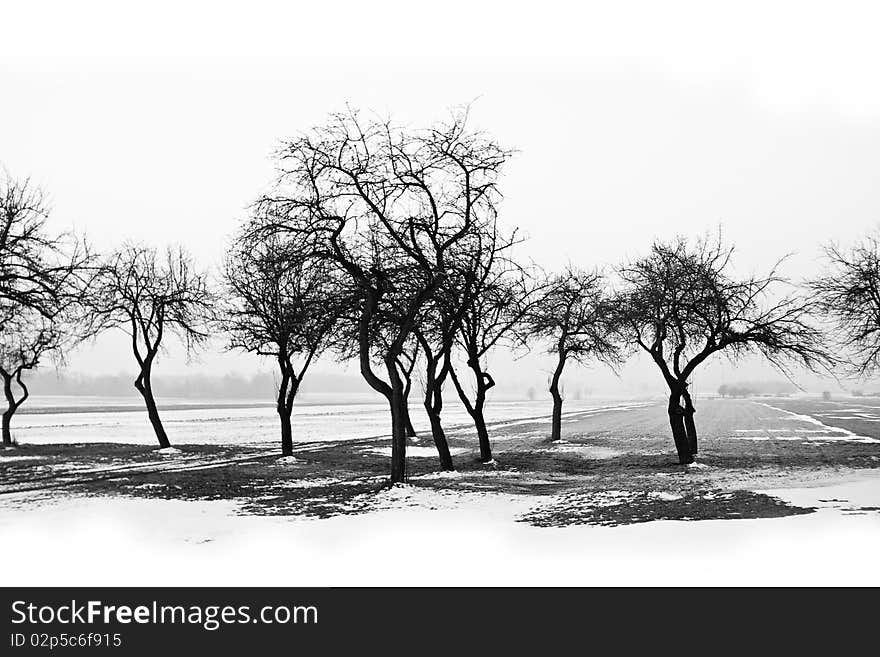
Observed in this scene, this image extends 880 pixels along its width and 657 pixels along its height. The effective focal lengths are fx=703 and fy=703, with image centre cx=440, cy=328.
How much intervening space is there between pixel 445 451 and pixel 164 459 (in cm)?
1132

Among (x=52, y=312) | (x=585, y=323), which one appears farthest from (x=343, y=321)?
(x=585, y=323)

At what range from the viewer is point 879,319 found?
89.4ft

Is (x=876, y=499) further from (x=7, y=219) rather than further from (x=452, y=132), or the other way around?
(x=7, y=219)

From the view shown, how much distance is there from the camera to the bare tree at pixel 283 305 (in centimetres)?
1859

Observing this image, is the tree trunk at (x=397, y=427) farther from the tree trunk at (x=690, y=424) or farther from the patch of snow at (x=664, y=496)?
the tree trunk at (x=690, y=424)

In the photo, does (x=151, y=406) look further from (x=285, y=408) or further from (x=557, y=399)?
(x=557, y=399)

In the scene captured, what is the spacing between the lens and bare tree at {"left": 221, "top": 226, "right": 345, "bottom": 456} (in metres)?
18.6

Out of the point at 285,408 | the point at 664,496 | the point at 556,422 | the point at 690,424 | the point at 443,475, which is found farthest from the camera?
the point at 556,422

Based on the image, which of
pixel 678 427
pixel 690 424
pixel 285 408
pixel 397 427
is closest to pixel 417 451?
pixel 285 408

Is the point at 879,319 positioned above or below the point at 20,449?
above

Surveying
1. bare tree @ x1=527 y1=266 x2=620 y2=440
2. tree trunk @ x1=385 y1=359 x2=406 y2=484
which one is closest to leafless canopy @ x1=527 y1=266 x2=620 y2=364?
bare tree @ x1=527 y1=266 x2=620 y2=440

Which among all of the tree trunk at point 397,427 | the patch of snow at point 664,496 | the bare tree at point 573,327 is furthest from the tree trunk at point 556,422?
the patch of snow at point 664,496

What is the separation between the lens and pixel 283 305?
2597 centimetres

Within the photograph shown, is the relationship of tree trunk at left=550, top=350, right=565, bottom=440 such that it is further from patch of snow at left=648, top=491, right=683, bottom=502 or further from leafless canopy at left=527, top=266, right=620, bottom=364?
patch of snow at left=648, top=491, right=683, bottom=502
